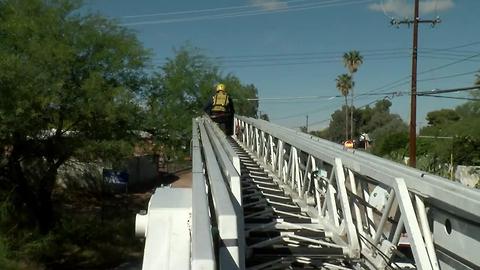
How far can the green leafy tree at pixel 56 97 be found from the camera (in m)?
17.2

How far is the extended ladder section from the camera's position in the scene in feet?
8.93

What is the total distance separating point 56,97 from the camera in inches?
679

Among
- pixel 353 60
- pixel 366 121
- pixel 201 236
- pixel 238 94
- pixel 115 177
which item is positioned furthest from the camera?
pixel 366 121

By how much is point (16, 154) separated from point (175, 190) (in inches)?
678

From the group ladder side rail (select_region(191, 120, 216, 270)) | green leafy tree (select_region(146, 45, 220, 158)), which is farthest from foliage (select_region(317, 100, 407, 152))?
ladder side rail (select_region(191, 120, 216, 270))

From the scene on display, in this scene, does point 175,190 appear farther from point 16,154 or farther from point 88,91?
point 16,154

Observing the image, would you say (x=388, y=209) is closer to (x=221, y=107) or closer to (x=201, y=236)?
(x=201, y=236)

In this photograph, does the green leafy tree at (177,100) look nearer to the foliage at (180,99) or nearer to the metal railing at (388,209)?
the foliage at (180,99)

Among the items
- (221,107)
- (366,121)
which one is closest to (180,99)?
(221,107)

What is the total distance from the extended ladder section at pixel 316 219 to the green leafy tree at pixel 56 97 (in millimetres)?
11327

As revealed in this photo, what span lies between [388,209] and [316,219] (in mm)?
2405

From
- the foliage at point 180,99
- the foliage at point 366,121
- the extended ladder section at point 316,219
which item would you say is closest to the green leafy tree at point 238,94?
the foliage at point 180,99

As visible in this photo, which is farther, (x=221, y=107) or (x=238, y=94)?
(x=238, y=94)

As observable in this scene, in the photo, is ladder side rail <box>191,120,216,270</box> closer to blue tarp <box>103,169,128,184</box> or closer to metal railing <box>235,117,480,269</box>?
metal railing <box>235,117,480,269</box>
